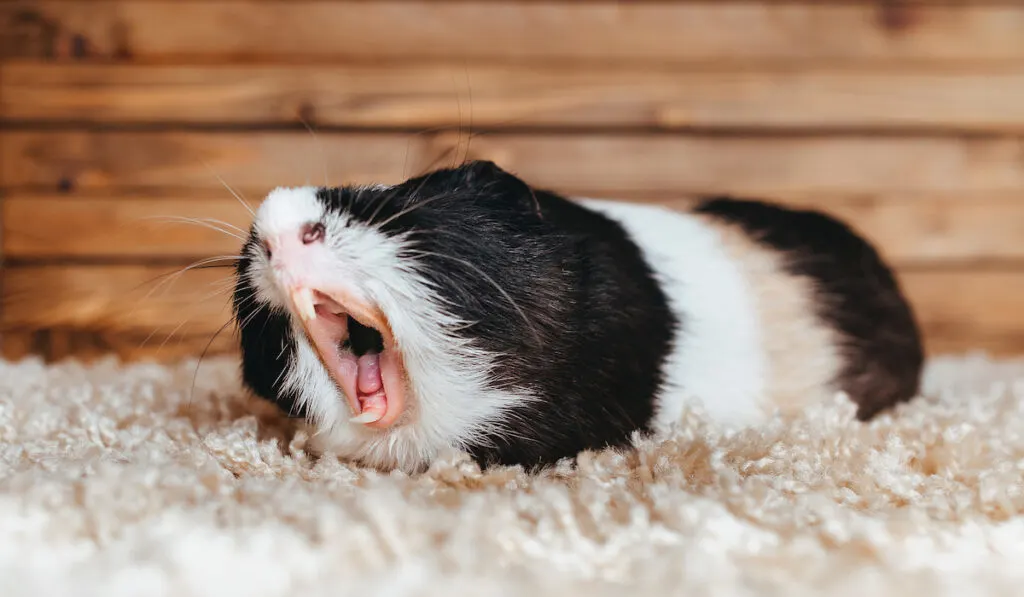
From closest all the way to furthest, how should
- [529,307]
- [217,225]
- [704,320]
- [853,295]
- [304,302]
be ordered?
[304,302], [529,307], [704,320], [853,295], [217,225]

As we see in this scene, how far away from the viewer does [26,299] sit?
1.81m

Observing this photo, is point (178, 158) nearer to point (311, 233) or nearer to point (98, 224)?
point (98, 224)

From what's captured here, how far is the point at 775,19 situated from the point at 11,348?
6.01 ft

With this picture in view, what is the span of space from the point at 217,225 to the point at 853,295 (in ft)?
4.10

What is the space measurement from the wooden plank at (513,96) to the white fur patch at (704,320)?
2.23 ft

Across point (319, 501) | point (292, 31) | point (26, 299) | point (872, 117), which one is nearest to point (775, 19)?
point (872, 117)

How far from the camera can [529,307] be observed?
864 millimetres

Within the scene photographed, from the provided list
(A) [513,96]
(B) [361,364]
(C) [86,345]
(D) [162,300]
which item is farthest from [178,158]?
(B) [361,364]

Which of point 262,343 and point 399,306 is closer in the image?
point 399,306

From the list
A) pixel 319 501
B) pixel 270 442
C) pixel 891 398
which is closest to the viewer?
pixel 319 501

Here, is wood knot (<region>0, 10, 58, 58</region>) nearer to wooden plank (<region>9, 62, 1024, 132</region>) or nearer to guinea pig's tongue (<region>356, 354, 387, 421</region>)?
wooden plank (<region>9, 62, 1024, 132</region>)

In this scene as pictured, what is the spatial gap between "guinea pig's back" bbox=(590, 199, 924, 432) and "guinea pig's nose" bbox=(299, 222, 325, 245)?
17.5 inches

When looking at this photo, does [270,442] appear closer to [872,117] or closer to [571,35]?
[571,35]

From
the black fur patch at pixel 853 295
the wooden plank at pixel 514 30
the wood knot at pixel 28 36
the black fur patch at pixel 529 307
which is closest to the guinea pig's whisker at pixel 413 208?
the black fur patch at pixel 529 307
